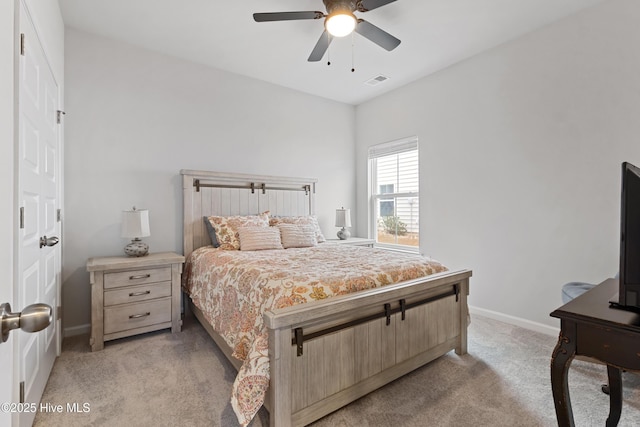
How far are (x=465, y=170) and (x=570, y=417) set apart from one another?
280 centimetres

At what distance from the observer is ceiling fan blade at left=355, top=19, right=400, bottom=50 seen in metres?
2.34

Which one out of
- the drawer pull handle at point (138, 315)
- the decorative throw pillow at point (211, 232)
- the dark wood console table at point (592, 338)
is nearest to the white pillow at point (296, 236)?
the decorative throw pillow at point (211, 232)

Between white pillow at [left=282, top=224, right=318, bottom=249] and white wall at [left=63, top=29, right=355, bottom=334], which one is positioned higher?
white wall at [left=63, top=29, right=355, bottom=334]

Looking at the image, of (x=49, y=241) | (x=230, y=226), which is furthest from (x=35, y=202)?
(x=230, y=226)

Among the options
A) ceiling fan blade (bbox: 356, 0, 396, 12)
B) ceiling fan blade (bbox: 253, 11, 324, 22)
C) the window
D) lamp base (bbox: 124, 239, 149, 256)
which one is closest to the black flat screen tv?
ceiling fan blade (bbox: 356, 0, 396, 12)

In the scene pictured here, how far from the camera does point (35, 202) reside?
176cm

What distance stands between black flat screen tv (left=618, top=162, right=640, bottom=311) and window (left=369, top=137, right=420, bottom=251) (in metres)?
3.21

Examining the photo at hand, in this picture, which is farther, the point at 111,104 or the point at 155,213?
the point at 155,213

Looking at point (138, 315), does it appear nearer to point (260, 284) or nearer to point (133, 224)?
point (133, 224)

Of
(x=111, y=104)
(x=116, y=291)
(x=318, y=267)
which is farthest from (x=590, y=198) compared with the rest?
(x=111, y=104)

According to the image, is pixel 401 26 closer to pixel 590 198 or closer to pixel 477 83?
pixel 477 83

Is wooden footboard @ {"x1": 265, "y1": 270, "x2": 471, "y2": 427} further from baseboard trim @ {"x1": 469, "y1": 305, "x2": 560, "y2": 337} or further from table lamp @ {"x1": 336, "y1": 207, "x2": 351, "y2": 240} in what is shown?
table lamp @ {"x1": 336, "y1": 207, "x2": 351, "y2": 240}

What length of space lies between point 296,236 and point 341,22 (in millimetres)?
2101

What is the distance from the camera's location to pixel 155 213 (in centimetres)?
333
